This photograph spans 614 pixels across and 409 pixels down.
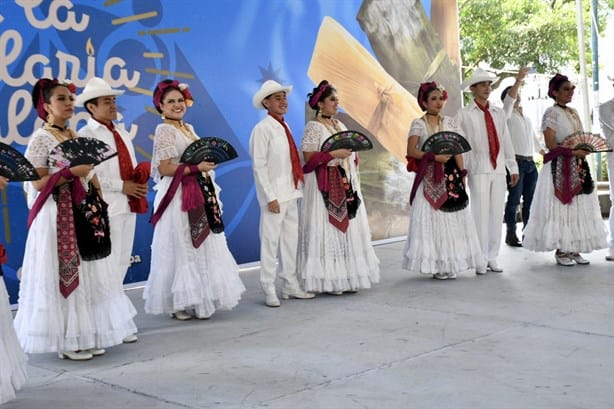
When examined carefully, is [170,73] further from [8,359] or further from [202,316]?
[8,359]

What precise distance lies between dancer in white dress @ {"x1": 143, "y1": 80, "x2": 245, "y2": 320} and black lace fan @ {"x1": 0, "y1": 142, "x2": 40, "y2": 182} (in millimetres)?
1597

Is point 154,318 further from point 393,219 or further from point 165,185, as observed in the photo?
point 393,219

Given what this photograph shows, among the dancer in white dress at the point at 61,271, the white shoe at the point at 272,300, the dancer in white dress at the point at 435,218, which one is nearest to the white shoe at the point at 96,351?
the dancer in white dress at the point at 61,271

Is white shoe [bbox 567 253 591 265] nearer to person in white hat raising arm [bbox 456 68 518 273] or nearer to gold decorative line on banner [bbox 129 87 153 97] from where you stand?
person in white hat raising arm [bbox 456 68 518 273]

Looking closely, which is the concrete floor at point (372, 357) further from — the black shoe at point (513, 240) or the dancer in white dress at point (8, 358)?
the black shoe at point (513, 240)

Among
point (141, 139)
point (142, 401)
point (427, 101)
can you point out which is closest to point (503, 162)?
point (427, 101)

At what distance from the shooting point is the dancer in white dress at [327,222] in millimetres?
6573

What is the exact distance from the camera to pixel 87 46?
6875 millimetres

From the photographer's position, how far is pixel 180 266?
5.79 m

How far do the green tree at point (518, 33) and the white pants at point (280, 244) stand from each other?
16094mm

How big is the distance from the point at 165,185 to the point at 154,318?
98 centimetres

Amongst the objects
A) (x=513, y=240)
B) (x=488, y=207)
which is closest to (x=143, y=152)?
(x=488, y=207)

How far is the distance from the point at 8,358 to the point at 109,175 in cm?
173

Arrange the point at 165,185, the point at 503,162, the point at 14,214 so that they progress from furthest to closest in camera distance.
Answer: the point at 503,162, the point at 14,214, the point at 165,185
